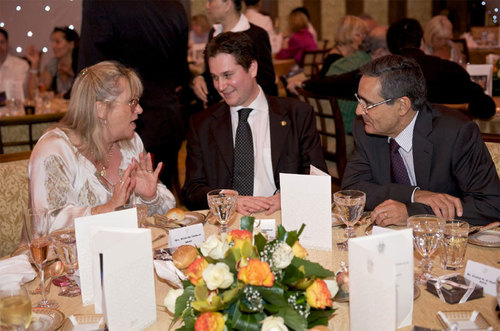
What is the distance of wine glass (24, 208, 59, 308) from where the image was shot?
1.76 m

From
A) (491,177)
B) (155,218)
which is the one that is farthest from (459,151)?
(155,218)

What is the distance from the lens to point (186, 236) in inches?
78.4

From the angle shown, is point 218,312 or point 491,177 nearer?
point 218,312

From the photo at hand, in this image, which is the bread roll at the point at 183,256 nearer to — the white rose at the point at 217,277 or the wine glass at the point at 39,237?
the wine glass at the point at 39,237

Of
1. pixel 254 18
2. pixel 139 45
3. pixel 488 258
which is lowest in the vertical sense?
pixel 488 258

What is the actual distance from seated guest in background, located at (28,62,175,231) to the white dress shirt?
527mm

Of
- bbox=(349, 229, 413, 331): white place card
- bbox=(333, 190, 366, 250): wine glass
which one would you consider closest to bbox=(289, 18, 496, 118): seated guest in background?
bbox=(333, 190, 366, 250): wine glass

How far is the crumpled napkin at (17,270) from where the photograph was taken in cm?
182

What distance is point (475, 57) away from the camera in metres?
8.42

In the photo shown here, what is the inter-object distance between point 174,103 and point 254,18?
18.1 feet

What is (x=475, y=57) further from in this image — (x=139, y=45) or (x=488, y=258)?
(x=488, y=258)

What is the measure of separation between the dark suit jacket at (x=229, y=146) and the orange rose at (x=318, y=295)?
173cm

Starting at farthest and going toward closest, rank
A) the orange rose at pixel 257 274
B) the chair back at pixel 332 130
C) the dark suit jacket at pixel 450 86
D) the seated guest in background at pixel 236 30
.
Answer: the seated guest in background at pixel 236 30
the chair back at pixel 332 130
the dark suit jacket at pixel 450 86
the orange rose at pixel 257 274

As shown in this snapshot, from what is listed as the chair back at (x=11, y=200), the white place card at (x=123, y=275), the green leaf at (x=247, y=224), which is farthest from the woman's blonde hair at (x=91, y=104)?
the green leaf at (x=247, y=224)
